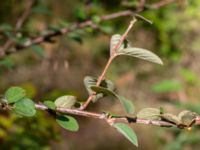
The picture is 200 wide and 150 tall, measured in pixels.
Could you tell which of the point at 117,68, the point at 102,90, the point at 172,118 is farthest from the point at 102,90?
the point at 117,68

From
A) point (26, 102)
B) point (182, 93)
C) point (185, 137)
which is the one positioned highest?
point (26, 102)

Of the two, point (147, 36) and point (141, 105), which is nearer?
point (141, 105)

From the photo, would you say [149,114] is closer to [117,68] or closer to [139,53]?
[139,53]

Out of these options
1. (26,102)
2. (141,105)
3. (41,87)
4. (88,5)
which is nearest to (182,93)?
(141,105)

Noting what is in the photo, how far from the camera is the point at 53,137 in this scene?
129cm

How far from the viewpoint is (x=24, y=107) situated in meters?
0.62

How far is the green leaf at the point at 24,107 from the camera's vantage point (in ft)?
2.01

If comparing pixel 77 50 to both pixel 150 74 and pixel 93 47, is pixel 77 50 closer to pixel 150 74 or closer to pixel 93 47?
pixel 93 47

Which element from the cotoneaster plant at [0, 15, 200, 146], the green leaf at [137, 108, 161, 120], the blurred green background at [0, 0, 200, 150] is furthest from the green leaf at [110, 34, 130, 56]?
the blurred green background at [0, 0, 200, 150]

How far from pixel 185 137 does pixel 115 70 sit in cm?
142

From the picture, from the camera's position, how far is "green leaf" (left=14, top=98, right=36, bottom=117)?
0.61m

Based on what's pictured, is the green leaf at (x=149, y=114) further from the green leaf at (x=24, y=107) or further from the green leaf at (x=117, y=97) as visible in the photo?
the green leaf at (x=24, y=107)

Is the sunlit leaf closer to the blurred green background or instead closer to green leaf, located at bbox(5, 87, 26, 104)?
green leaf, located at bbox(5, 87, 26, 104)

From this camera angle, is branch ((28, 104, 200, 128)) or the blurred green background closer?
branch ((28, 104, 200, 128))
